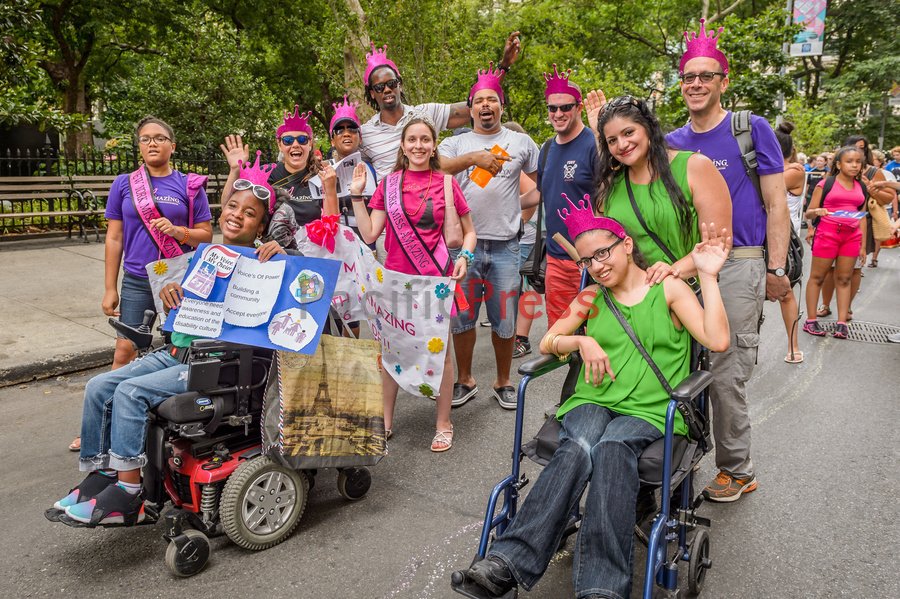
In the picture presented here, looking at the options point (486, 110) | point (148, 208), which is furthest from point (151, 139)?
point (486, 110)

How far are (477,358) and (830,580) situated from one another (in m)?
4.10

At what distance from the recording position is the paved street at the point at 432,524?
3189mm

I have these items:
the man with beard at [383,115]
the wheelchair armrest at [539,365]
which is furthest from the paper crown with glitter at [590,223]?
the man with beard at [383,115]

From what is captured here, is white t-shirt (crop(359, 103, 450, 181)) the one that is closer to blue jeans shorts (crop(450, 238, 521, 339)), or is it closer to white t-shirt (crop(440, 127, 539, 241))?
white t-shirt (crop(440, 127, 539, 241))

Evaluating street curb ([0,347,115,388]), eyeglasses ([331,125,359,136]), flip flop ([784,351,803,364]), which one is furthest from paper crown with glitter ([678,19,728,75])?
street curb ([0,347,115,388])

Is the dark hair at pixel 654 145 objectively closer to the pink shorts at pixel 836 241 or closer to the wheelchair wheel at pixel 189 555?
the wheelchair wheel at pixel 189 555

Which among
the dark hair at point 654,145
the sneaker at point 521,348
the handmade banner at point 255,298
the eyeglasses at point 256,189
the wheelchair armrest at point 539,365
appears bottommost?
the sneaker at point 521,348

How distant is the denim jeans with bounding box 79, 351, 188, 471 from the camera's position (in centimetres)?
324

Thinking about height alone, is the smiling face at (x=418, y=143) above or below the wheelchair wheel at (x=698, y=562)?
above

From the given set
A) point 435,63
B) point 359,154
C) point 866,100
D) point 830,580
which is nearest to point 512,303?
point 359,154

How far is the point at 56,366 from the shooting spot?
616cm

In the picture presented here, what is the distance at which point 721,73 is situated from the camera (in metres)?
3.82

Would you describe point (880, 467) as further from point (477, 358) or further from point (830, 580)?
point (477, 358)

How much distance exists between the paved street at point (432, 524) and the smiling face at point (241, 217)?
4.84 ft
